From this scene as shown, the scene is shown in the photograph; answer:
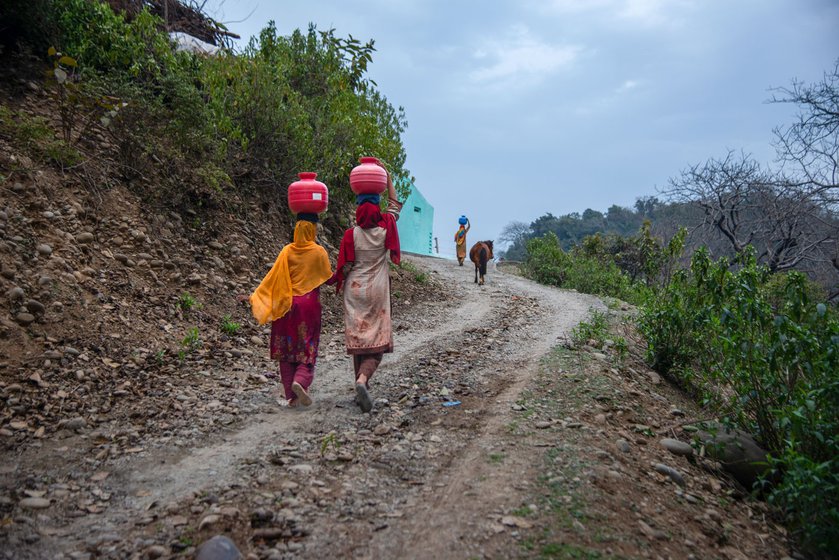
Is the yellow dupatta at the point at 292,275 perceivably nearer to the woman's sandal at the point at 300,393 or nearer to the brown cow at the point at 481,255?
the woman's sandal at the point at 300,393

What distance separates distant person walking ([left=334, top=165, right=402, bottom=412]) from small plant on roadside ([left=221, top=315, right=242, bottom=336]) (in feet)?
7.69

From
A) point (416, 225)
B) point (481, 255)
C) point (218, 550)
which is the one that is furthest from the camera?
point (416, 225)

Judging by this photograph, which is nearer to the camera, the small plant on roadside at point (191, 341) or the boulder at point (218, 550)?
the boulder at point (218, 550)

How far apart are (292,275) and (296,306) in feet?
0.93

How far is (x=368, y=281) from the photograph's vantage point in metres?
5.14

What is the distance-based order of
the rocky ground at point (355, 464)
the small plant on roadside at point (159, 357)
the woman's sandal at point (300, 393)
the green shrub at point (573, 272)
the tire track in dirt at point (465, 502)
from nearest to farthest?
the tire track in dirt at point (465, 502) < the rocky ground at point (355, 464) < the woman's sandal at point (300, 393) < the small plant on roadside at point (159, 357) < the green shrub at point (573, 272)

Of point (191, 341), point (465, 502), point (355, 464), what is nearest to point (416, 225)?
point (191, 341)

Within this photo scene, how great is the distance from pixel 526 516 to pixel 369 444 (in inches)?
55.7

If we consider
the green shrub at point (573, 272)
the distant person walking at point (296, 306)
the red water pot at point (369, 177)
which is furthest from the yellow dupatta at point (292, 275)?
the green shrub at point (573, 272)

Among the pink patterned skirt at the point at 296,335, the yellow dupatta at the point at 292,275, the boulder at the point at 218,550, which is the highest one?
the yellow dupatta at the point at 292,275

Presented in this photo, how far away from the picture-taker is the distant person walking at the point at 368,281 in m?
5.06

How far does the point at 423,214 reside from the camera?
79.6ft

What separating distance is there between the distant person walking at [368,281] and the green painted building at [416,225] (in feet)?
51.3

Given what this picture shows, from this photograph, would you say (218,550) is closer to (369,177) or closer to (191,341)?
(369,177)
